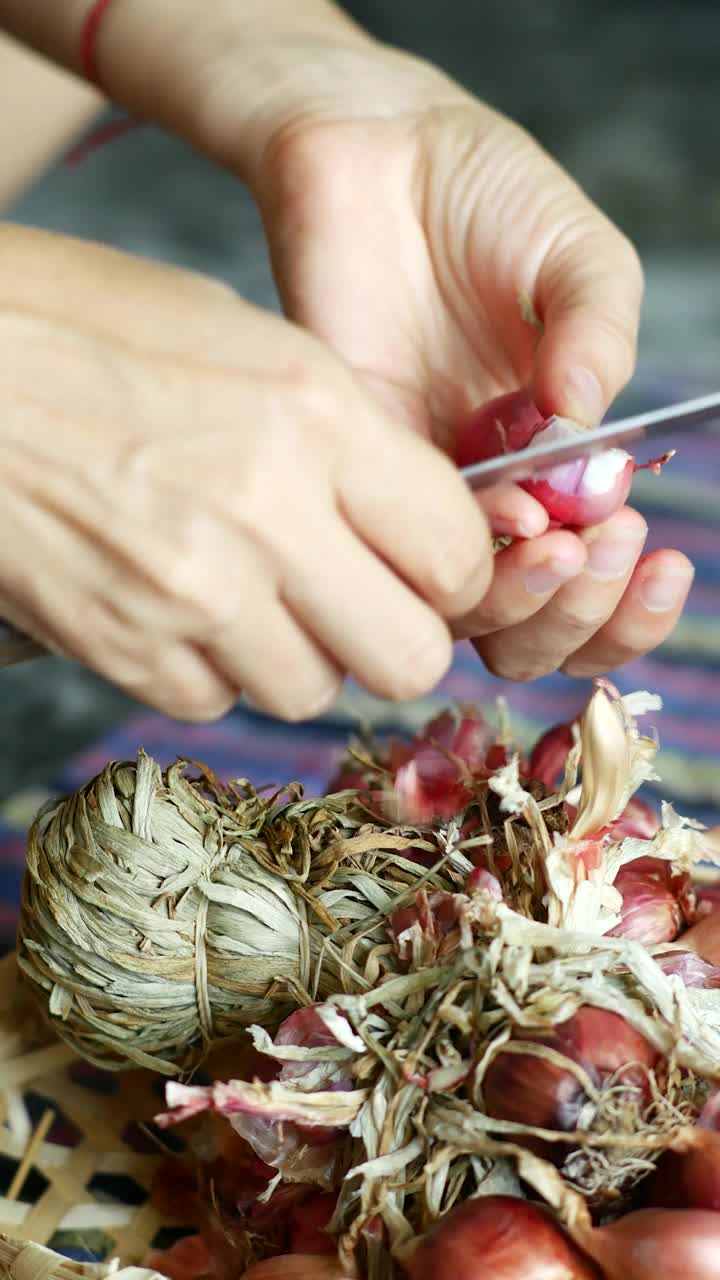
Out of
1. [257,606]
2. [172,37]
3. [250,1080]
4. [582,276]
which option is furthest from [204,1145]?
[172,37]

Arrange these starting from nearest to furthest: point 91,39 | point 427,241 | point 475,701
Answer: point 427,241
point 91,39
point 475,701

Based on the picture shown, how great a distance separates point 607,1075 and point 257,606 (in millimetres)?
215

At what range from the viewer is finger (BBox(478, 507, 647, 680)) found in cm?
61

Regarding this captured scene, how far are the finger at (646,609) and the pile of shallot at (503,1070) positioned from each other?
84 millimetres

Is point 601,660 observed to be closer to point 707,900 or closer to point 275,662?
point 707,900

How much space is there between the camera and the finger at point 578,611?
614 millimetres

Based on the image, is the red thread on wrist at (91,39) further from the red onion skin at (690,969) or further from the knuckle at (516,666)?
the red onion skin at (690,969)

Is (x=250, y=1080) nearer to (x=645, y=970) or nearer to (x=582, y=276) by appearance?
(x=645, y=970)

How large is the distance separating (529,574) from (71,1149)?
376 mm

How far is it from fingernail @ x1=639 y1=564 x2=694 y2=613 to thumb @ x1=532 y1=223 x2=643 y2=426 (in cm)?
9

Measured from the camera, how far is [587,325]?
2.05 feet

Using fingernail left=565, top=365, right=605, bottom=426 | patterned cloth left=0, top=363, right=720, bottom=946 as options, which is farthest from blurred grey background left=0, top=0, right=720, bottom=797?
fingernail left=565, top=365, right=605, bottom=426

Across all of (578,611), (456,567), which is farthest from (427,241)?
(456,567)

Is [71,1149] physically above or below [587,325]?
below
